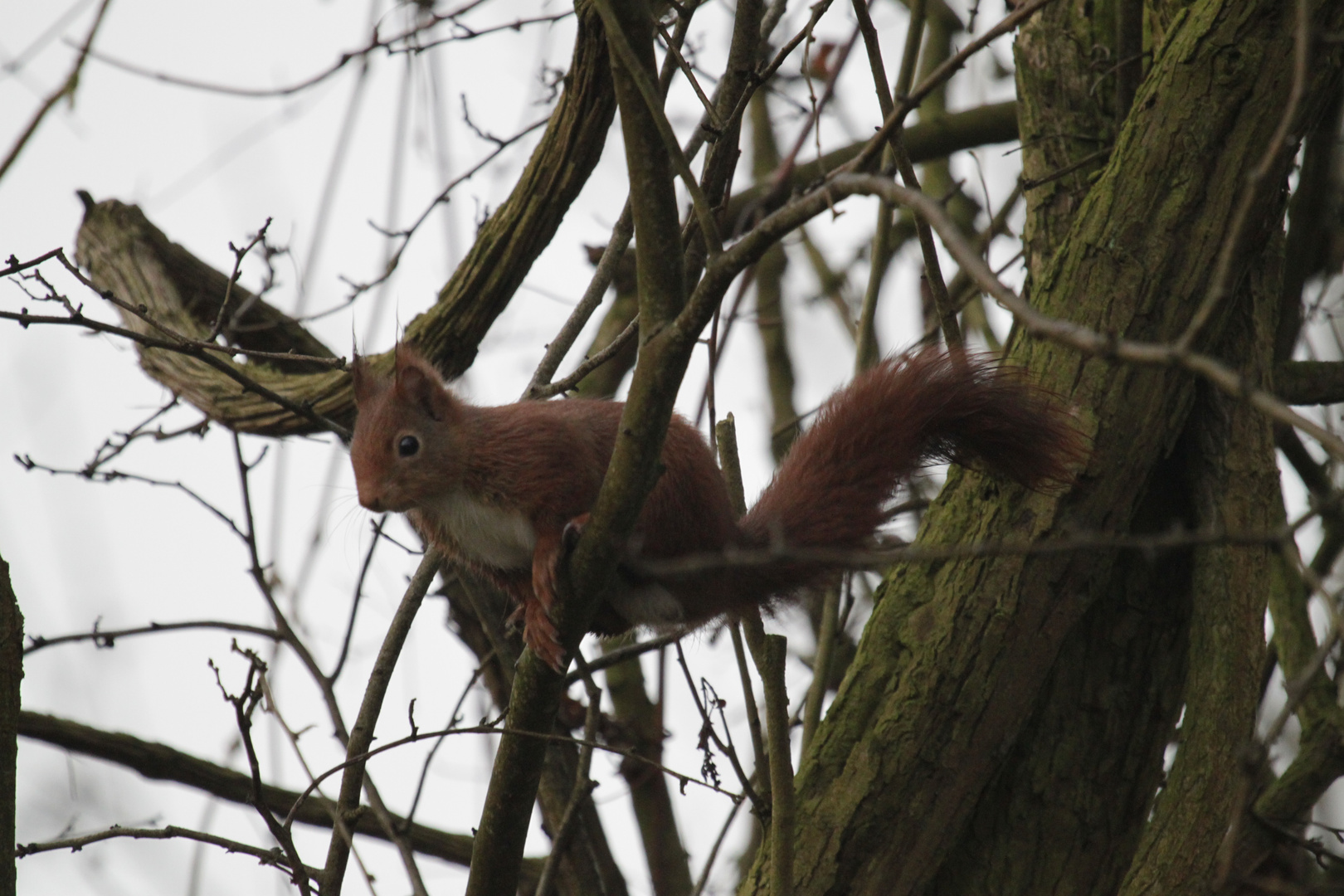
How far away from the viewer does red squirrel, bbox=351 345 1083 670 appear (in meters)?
2.33

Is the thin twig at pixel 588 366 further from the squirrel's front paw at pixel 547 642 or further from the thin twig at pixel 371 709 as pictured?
the squirrel's front paw at pixel 547 642

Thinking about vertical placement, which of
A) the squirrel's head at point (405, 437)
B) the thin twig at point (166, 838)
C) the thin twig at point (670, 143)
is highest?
the squirrel's head at point (405, 437)

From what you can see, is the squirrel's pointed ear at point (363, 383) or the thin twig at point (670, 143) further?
the squirrel's pointed ear at point (363, 383)

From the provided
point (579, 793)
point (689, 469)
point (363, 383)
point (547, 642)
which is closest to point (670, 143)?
point (547, 642)

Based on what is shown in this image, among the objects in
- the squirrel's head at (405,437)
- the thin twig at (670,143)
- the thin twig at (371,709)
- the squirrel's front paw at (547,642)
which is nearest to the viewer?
the thin twig at (670,143)

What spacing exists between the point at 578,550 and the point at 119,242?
2118 mm

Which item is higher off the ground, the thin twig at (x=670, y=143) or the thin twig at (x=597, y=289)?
the thin twig at (x=597, y=289)

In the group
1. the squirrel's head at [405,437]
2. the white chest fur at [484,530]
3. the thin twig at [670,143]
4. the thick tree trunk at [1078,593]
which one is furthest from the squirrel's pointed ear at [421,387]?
the thin twig at [670,143]

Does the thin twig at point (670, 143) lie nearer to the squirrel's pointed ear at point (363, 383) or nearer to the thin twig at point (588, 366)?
the thin twig at point (588, 366)

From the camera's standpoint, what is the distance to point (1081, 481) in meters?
2.50

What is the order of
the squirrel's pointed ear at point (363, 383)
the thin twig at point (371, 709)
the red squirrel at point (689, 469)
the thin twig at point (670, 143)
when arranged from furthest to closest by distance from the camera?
1. the squirrel's pointed ear at point (363, 383)
2. the red squirrel at point (689, 469)
3. the thin twig at point (371, 709)
4. the thin twig at point (670, 143)

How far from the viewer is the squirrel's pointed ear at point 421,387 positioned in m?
→ 2.52

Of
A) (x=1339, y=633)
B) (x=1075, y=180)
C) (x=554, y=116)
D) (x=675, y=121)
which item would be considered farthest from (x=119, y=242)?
(x=1339, y=633)

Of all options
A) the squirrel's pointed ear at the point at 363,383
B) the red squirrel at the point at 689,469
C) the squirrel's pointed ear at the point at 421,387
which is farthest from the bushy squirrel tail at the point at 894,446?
the squirrel's pointed ear at the point at 363,383
